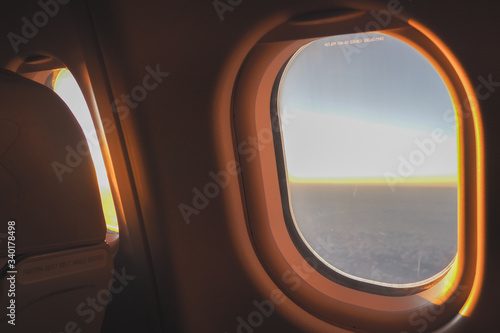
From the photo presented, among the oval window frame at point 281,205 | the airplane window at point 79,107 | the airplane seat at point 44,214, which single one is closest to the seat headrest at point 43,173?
the airplane seat at point 44,214

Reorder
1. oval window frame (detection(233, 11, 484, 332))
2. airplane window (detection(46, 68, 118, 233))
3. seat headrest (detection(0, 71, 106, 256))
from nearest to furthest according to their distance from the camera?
oval window frame (detection(233, 11, 484, 332))
seat headrest (detection(0, 71, 106, 256))
airplane window (detection(46, 68, 118, 233))

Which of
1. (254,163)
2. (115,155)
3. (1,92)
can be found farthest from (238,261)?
(1,92)

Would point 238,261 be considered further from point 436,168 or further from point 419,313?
point 436,168

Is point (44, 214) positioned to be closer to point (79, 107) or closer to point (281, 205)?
point (79, 107)

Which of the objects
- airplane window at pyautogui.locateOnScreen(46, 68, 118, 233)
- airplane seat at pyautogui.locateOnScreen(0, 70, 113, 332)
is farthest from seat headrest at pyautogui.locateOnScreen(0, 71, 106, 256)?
airplane window at pyautogui.locateOnScreen(46, 68, 118, 233)

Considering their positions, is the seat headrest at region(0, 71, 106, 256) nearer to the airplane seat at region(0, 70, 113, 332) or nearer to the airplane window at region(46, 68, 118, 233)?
the airplane seat at region(0, 70, 113, 332)

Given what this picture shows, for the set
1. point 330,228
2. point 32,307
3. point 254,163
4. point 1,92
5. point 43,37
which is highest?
point 43,37

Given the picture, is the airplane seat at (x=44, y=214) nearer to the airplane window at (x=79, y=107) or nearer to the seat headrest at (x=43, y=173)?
the seat headrest at (x=43, y=173)


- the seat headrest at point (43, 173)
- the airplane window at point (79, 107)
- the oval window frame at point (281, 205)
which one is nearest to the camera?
the oval window frame at point (281, 205)
